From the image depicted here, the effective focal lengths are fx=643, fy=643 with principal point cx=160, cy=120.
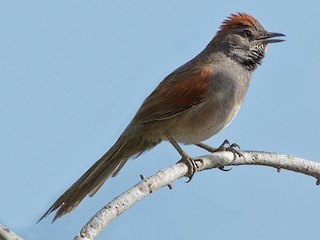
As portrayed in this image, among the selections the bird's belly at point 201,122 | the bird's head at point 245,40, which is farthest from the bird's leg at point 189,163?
the bird's head at point 245,40

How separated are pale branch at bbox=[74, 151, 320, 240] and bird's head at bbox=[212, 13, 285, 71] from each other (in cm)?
149

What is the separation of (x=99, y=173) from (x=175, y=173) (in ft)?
4.22

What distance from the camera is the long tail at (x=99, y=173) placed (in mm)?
5418

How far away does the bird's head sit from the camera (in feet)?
23.2

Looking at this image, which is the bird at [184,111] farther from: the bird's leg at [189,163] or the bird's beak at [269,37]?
the bird's beak at [269,37]

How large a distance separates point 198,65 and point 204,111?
634mm

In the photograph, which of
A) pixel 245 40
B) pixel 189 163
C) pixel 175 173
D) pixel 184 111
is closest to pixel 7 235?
pixel 175 173

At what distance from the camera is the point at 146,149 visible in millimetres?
6668

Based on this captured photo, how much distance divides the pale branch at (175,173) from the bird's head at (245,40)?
149 cm

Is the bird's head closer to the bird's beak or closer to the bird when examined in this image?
the bird's beak

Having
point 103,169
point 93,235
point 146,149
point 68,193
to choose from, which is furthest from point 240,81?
point 93,235

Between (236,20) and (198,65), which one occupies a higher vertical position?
(236,20)

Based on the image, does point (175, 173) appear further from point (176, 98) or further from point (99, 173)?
point (176, 98)

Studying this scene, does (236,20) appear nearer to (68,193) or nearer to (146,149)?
(146,149)
